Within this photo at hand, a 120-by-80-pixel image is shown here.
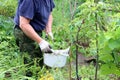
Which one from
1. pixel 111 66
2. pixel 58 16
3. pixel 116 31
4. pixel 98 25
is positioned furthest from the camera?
pixel 58 16

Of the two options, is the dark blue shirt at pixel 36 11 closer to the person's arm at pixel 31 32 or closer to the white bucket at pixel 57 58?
the person's arm at pixel 31 32

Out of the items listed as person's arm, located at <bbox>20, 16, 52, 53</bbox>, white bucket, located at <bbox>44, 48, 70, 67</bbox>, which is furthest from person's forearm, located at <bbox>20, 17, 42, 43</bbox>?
white bucket, located at <bbox>44, 48, 70, 67</bbox>

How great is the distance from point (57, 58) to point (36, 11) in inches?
25.7

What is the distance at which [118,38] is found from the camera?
269cm

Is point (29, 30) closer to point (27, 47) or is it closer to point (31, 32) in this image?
point (31, 32)

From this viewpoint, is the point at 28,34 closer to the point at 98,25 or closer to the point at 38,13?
the point at 38,13

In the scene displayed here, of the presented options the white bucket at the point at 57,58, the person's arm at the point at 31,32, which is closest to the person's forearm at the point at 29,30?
the person's arm at the point at 31,32

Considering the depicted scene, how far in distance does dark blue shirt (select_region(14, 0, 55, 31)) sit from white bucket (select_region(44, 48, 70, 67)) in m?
0.49

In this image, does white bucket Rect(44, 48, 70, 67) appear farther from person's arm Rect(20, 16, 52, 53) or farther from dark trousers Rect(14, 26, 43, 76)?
dark trousers Rect(14, 26, 43, 76)

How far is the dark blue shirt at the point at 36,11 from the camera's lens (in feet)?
11.9

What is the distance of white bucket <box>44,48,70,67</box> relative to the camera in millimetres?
3338

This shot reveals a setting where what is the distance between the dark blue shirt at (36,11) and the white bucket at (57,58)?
0.49 metres

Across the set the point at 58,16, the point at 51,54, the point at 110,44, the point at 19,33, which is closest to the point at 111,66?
the point at 110,44

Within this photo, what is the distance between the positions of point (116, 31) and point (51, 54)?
1.00m
